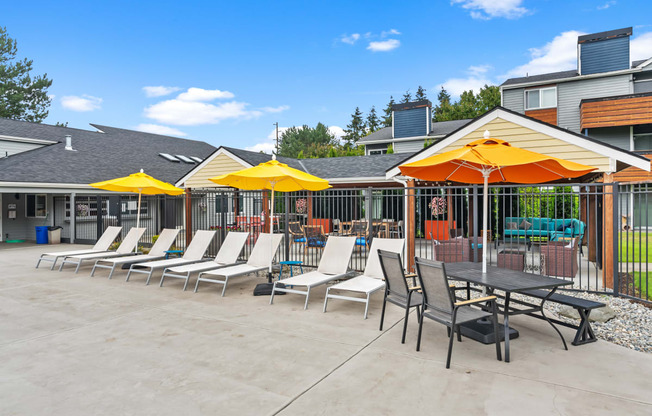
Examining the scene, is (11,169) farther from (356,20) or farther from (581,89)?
(581,89)

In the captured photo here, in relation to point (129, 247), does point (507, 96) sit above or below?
above

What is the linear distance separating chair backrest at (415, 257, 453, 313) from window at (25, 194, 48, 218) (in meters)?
19.6

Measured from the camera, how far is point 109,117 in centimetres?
4522

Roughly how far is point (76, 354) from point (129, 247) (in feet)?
22.4

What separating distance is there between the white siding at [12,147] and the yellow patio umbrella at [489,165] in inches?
787

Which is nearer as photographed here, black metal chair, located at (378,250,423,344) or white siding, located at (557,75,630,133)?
black metal chair, located at (378,250,423,344)

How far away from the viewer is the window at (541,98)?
66.6ft

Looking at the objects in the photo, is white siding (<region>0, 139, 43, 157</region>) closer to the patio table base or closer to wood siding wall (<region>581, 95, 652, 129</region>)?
the patio table base

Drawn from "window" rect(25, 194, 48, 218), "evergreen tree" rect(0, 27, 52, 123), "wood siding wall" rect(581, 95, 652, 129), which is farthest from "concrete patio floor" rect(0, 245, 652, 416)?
"evergreen tree" rect(0, 27, 52, 123)

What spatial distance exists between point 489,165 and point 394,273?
69.2 inches

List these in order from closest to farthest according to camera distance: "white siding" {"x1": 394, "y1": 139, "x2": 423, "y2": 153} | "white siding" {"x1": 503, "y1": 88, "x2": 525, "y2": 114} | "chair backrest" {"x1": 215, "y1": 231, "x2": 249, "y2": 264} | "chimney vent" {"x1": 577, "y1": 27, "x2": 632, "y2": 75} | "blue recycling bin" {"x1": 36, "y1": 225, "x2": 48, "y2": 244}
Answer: "chair backrest" {"x1": 215, "y1": 231, "x2": 249, "y2": 264}
"blue recycling bin" {"x1": 36, "y1": 225, "x2": 48, "y2": 244}
"chimney vent" {"x1": 577, "y1": 27, "x2": 632, "y2": 75}
"white siding" {"x1": 503, "y1": 88, "x2": 525, "y2": 114}
"white siding" {"x1": 394, "y1": 139, "x2": 423, "y2": 153}

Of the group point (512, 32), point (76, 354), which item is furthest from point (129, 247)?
point (512, 32)

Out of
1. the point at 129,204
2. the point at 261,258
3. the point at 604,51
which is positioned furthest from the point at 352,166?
the point at 604,51

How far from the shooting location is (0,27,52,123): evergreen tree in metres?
29.5
